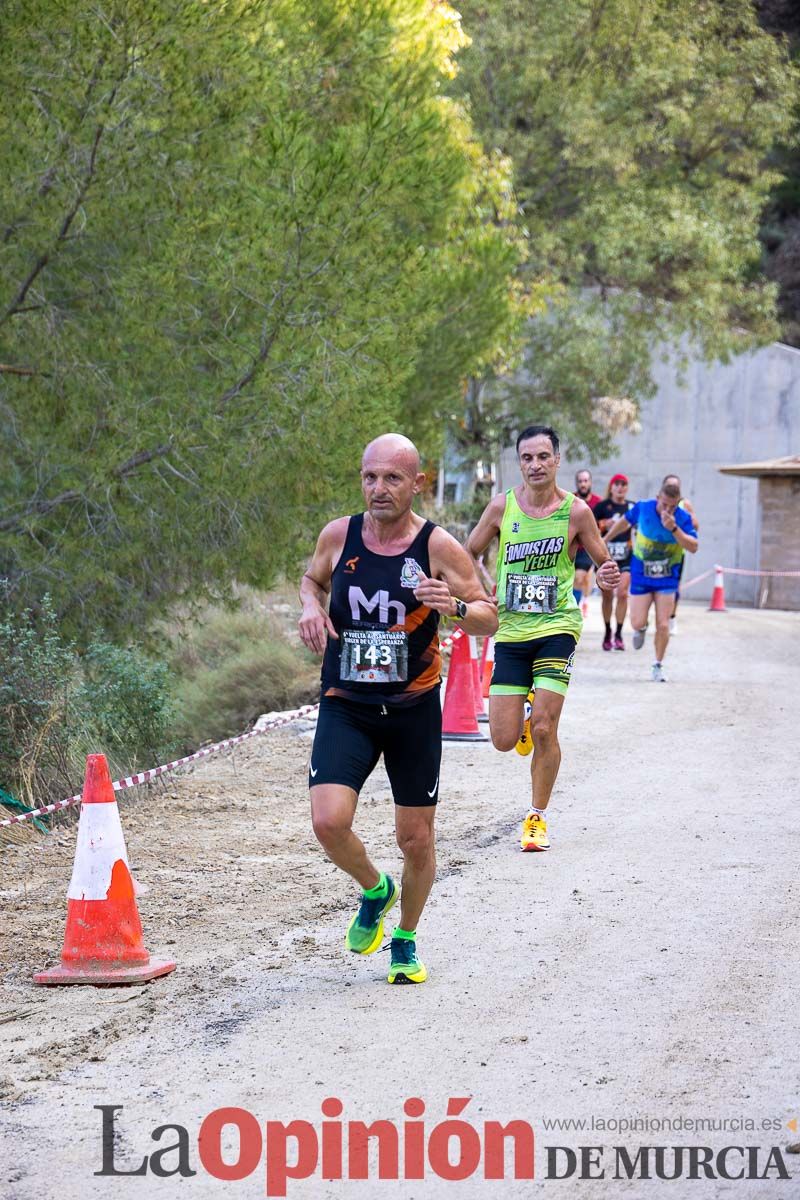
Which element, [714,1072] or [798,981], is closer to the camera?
[714,1072]

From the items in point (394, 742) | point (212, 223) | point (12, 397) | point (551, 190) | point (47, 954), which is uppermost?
point (551, 190)

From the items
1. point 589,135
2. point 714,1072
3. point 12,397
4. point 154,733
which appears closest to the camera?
point 714,1072

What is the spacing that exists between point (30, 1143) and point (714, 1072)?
2081 mm

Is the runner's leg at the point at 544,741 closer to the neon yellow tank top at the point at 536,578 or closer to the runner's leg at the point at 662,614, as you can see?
the neon yellow tank top at the point at 536,578

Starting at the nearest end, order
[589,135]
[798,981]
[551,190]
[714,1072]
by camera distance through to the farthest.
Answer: [714,1072] < [798,981] < [589,135] < [551,190]

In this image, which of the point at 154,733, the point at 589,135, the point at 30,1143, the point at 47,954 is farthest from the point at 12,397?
the point at 589,135

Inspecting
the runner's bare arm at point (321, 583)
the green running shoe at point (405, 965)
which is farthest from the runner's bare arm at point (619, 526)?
the green running shoe at point (405, 965)

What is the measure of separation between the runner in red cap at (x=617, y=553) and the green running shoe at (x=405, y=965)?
13.5 metres

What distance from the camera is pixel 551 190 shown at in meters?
36.8

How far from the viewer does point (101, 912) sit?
640 centimetres

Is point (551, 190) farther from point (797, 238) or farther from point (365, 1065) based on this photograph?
point (365, 1065)

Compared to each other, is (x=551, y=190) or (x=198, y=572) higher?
(x=551, y=190)
